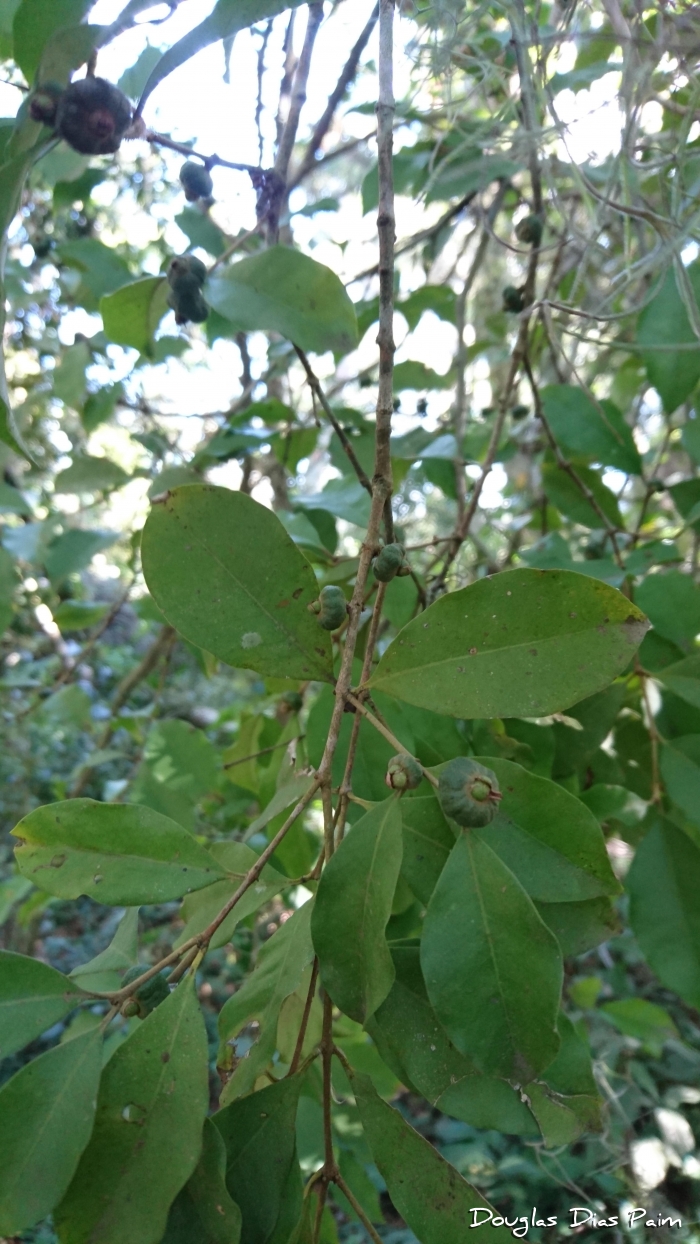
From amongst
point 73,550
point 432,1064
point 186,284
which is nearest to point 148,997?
point 432,1064

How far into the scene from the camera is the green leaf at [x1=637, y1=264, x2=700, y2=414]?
3.01ft

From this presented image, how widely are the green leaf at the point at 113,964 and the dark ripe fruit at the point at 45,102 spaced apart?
2.20ft

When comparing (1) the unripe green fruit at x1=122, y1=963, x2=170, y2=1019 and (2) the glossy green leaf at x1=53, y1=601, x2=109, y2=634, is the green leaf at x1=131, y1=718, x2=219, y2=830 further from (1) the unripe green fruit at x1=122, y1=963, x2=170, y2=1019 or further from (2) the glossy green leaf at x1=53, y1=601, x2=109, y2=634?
(1) the unripe green fruit at x1=122, y1=963, x2=170, y2=1019

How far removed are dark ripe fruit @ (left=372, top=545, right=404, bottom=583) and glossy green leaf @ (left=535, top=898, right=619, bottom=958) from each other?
30 cm

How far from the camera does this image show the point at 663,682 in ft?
2.63

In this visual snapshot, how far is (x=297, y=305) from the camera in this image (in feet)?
2.37

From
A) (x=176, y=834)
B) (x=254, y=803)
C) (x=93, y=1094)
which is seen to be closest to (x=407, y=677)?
(x=176, y=834)

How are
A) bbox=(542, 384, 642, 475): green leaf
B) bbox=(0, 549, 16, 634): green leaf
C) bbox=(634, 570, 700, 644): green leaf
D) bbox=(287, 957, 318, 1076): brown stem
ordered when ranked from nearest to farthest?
bbox=(287, 957, 318, 1076): brown stem → bbox=(634, 570, 700, 644): green leaf → bbox=(542, 384, 642, 475): green leaf → bbox=(0, 549, 16, 634): green leaf

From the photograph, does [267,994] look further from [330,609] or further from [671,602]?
[671,602]

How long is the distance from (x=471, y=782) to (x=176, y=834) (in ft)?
0.75

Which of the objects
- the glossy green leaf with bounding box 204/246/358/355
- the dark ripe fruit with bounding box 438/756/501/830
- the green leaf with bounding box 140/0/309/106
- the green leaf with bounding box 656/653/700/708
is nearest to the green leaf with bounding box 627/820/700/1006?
the green leaf with bounding box 656/653/700/708

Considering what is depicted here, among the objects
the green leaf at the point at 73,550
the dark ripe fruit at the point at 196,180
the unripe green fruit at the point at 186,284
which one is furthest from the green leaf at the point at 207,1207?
the green leaf at the point at 73,550

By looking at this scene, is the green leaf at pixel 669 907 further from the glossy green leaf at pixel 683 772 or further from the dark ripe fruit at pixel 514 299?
the dark ripe fruit at pixel 514 299

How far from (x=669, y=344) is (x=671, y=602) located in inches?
13.4
